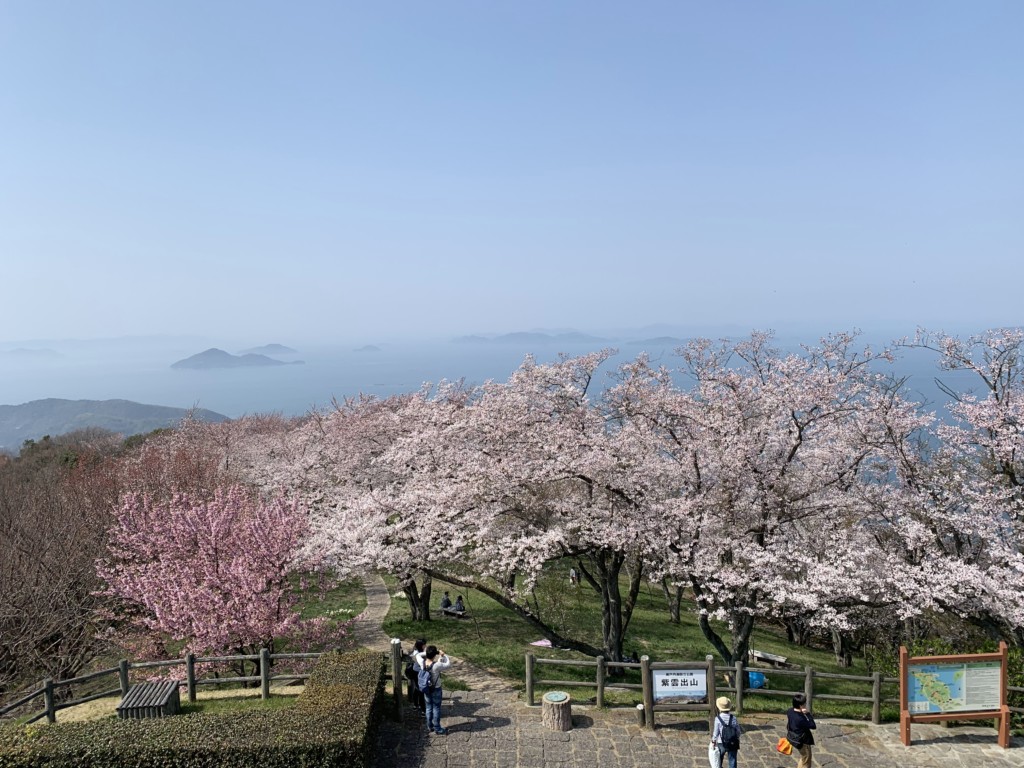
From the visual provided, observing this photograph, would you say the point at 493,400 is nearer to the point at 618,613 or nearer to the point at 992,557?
the point at 618,613

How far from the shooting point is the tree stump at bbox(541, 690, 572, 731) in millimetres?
12273

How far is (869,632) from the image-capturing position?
2605 centimetres

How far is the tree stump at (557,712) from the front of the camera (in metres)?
12.3

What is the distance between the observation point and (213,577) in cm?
1580

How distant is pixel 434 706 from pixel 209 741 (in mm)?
4167

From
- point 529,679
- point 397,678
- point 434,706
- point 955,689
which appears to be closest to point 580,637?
point 529,679

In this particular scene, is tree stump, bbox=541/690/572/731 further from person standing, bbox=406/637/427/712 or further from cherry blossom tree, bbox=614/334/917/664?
cherry blossom tree, bbox=614/334/917/664

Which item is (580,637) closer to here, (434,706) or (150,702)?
(434,706)

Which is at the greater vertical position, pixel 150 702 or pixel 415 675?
pixel 150 702

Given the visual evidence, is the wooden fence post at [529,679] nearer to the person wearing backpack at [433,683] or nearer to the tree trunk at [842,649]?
the person wearing backpack at [433,683]

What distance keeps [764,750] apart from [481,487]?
9.16 meters

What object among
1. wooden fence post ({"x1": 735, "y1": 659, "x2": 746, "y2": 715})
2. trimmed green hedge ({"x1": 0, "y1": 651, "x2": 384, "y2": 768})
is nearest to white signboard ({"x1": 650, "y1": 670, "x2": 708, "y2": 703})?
wooden fence post ({"x1": 735, "y1": 659, "x2": 746, "y2": 715})

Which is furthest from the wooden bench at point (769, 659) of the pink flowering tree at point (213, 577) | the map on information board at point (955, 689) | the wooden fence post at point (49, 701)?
the wooden fence post at point (49, 701)

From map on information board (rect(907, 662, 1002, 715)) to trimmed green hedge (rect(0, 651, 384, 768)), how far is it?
432 inches
